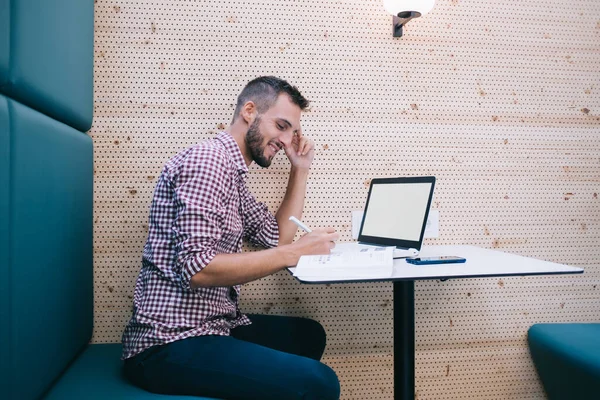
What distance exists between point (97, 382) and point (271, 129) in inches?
37.5

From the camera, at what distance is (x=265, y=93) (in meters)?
1.63

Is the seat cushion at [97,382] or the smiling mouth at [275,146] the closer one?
the seat cushion at [97,382]

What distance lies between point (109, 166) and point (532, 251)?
1844mm

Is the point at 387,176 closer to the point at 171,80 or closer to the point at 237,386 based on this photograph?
the point at 171,80

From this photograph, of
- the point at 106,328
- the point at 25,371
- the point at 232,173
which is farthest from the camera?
the point at 106,328

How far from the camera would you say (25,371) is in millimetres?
1063

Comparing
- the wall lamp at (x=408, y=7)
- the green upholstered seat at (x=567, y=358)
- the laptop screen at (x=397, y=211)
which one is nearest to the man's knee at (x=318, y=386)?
the laptop screen at (x=397, y=211)

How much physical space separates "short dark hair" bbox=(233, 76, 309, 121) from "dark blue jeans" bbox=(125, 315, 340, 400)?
2.66ft

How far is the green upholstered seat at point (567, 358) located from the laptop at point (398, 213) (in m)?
0.70

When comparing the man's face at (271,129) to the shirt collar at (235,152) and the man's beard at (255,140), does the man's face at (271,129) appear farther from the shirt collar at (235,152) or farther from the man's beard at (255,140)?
the shirt collar at (235,152)

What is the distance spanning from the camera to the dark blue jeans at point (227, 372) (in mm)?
1130

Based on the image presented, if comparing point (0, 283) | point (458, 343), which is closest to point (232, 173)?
point (0, 283)

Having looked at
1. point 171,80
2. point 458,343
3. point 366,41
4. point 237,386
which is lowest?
point 458,343

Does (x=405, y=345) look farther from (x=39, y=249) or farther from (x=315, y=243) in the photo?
(x=39, y=249)
